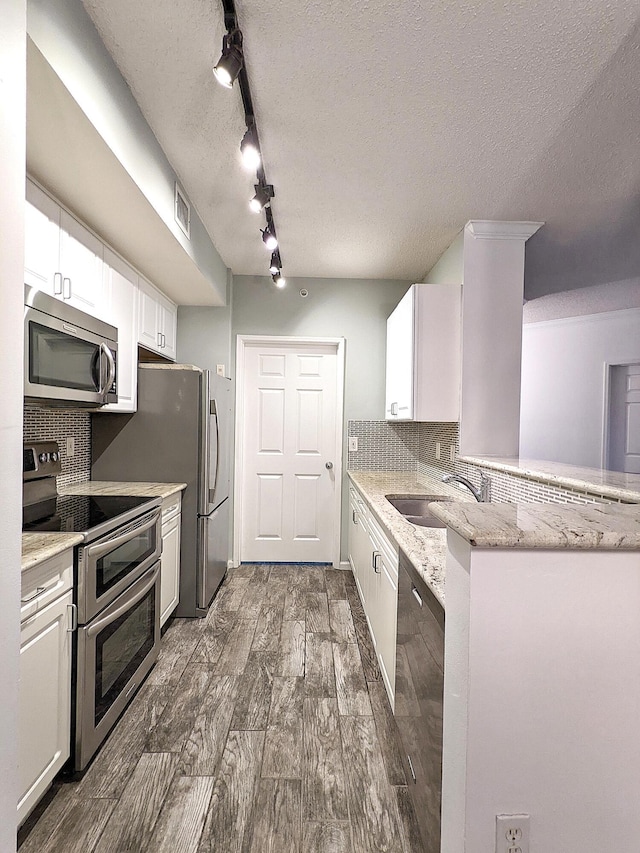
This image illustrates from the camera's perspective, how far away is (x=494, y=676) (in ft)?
2.91

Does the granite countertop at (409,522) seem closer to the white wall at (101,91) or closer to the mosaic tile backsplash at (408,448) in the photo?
the mosaic tile backsplash at (408,448)

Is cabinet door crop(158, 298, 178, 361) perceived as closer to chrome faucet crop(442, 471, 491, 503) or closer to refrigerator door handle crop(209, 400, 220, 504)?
refrigerator door handle crop(209, 400, 220, 504)

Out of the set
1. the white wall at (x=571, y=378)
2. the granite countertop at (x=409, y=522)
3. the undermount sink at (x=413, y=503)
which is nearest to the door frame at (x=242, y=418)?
the granite countertop at (x=409, y=522)

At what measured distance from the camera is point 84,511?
2.06 metres

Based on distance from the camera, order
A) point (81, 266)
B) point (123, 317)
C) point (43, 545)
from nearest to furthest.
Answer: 1. point (43, 545)
2. point (81, 266)
3. point (123, 317)

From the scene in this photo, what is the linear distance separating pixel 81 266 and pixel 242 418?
2174 millimetres

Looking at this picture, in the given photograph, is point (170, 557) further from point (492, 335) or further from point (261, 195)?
point (492, 335)

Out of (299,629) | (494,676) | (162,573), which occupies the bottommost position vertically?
(299,629)

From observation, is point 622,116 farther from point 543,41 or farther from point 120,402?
point 120,402

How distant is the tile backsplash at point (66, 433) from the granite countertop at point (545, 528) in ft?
7.17

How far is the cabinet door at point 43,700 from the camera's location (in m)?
1.37

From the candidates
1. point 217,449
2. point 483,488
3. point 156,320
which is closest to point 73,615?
point 217,449

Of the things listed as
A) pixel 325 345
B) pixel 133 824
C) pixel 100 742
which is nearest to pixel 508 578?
pixel 133 824

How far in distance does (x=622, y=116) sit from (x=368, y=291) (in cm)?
243
